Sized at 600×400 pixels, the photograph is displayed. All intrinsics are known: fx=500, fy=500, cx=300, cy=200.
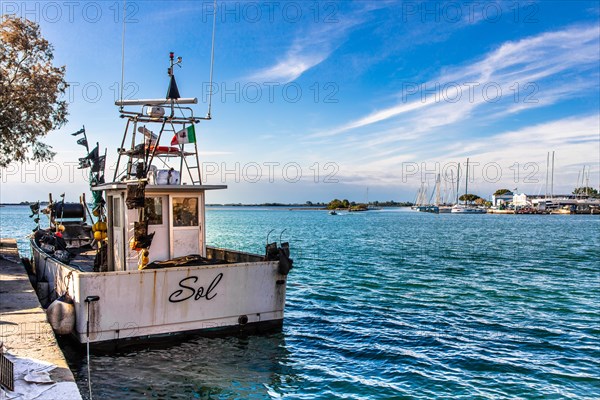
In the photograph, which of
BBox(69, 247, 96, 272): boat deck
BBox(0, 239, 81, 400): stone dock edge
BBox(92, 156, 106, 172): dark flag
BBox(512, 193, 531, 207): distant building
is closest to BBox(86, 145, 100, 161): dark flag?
BBox(92, 156, 106, 172): dark flag

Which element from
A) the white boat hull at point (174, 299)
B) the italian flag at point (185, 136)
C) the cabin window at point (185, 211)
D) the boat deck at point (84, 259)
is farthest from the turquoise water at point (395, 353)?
the boat deck at point (84, 259)

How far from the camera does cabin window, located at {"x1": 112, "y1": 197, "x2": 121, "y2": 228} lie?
40.7ft

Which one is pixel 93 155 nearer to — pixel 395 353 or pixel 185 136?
pixel 185 136

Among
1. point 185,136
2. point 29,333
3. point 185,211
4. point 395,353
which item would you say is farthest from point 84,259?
point 395,353

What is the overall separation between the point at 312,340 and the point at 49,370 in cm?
648

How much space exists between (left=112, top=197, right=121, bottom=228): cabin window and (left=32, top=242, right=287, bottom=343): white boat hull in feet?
5.22

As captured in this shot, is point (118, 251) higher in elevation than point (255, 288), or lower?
higher

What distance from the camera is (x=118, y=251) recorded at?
12.5 metres

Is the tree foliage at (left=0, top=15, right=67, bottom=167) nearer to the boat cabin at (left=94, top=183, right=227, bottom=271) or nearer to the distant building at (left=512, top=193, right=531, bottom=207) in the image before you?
the boat cabin at (left=94, top=183, right=227, bottom=271)

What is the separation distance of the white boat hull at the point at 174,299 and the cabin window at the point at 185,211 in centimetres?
159

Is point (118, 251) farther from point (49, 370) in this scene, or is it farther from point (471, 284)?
point (471, 284)

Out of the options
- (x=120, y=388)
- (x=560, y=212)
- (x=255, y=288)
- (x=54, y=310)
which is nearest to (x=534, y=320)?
(x=255, y=288)

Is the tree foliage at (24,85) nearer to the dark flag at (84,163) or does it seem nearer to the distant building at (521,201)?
the dark flag at (84,163)

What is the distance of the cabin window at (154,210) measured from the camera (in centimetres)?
1174
